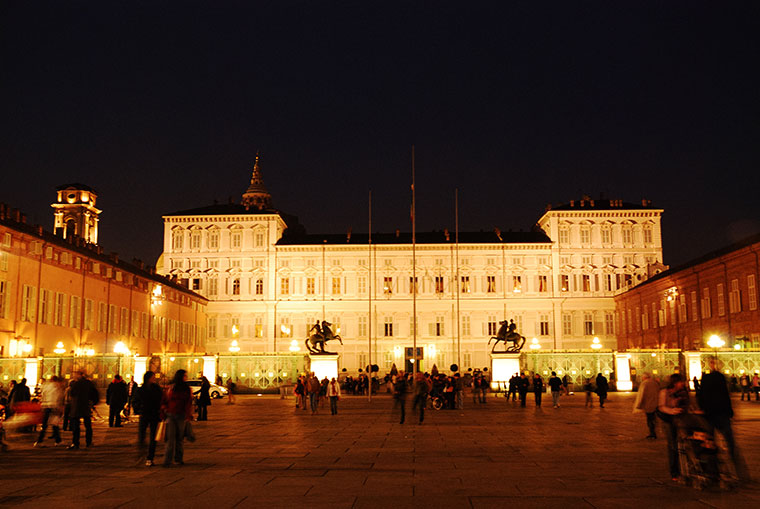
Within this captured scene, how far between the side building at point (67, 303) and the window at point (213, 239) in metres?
16.1

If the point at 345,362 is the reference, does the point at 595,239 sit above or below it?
above

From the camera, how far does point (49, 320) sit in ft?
149

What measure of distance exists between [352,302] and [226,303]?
1273 cm

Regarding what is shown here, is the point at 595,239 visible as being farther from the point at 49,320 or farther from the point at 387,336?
the point at 49,320

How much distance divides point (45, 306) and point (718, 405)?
136 ft

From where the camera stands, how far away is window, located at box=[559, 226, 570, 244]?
8038cm

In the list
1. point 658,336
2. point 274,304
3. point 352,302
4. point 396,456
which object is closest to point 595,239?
point 658,336

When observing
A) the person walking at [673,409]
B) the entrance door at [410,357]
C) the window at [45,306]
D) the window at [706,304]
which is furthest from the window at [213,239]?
the person walking at [673,409]

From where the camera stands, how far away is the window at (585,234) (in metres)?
80.5

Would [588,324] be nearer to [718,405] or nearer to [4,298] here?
[4,298]

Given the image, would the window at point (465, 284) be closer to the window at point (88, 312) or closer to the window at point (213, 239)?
the window at point (213, 239)

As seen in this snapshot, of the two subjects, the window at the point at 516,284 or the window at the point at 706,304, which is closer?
the window at the point at 706,304

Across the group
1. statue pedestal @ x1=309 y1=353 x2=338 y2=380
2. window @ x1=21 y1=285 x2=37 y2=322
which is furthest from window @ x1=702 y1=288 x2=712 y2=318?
window @ x1=21 y1=285 x2=37 y2=322

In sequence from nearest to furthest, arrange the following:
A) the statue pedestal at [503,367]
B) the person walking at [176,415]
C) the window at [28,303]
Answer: the person walking at [176,415]
the statue pedestal at [503,367]
the window at [28,303]
